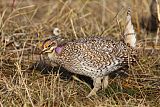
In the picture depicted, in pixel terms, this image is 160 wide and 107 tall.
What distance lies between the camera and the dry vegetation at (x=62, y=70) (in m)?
4.20

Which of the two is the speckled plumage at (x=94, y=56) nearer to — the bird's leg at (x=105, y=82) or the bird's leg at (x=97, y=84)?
the bird's leg at (x=97, y=84)

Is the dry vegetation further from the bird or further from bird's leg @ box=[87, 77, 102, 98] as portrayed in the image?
the bird

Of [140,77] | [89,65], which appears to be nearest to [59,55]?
[89,65]

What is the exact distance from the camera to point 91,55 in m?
4.46

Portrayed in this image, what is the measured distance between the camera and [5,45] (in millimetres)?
5395

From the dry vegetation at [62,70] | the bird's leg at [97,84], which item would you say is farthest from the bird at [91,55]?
the dry vegetation at [62,70]

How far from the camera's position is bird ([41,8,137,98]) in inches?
175

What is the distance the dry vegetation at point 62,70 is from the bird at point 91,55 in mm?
167

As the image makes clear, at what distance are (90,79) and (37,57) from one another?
79 centimetres

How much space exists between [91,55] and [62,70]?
0.80 meters

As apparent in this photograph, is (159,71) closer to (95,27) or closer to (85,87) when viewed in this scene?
(85,87)

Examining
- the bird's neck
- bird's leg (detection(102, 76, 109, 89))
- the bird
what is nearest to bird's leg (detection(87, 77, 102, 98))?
the bird

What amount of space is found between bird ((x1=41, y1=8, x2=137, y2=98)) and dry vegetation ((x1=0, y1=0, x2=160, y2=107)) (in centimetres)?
17

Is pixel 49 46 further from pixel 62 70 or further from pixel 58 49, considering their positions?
pixel 62 70
